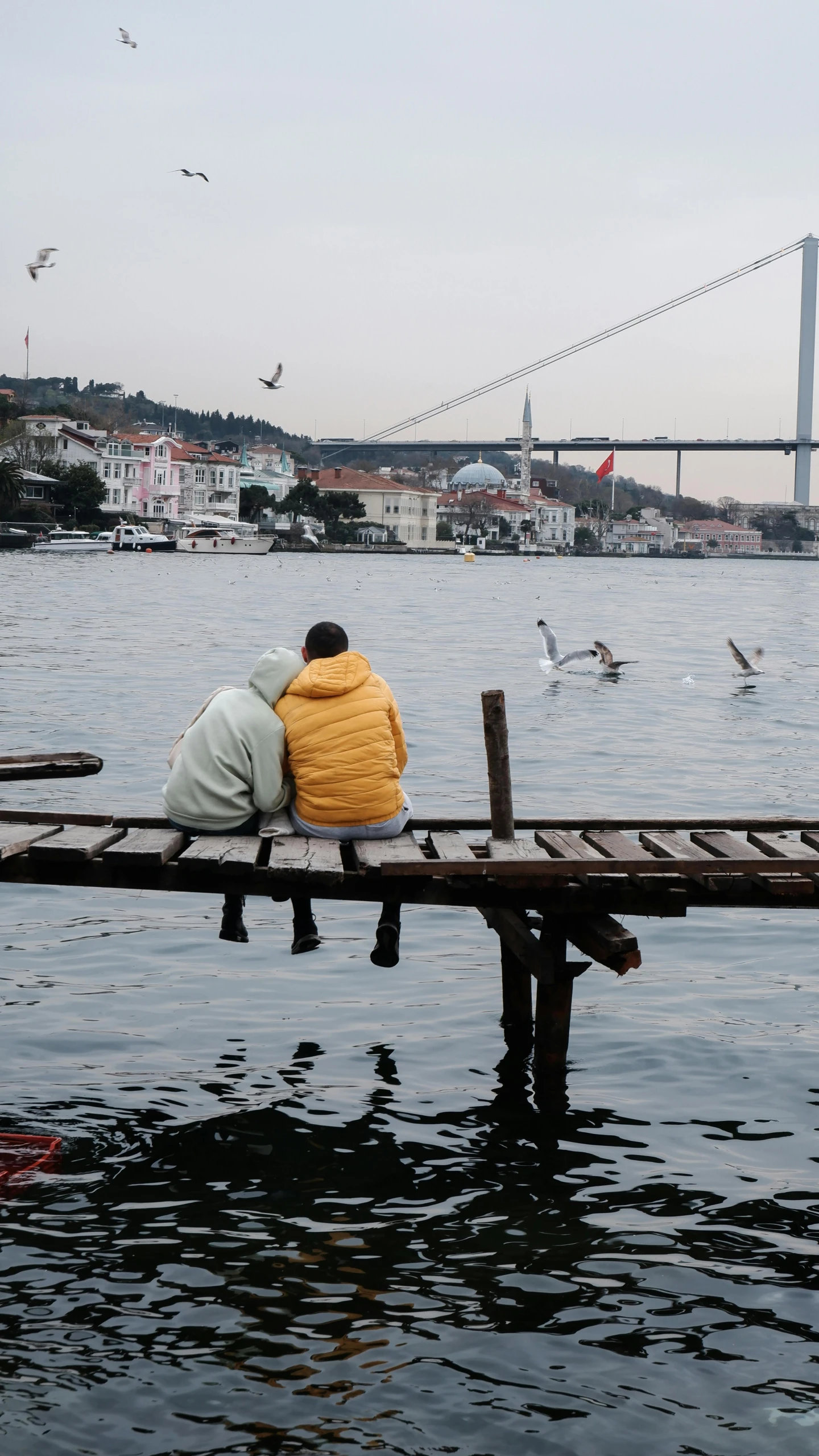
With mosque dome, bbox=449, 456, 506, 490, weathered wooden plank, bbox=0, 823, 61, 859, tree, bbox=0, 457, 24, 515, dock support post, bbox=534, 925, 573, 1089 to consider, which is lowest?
dock support post, bbox=534, 925, 573, 1089

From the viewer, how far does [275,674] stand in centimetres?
555

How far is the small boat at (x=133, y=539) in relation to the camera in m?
82.5

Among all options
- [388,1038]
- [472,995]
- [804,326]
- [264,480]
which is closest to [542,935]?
[388,1038]

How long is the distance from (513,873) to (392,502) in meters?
139

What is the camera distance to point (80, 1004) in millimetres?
6746

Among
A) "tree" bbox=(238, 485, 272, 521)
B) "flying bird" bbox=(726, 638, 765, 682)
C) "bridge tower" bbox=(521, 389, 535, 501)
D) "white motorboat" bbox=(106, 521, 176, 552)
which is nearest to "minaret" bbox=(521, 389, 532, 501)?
"bridge tower" bbox=(521, 389, 535, 501)

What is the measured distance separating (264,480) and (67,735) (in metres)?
135

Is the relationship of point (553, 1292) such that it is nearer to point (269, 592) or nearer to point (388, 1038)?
point (388, 1038)

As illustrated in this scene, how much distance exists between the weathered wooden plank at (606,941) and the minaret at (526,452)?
14767 cm

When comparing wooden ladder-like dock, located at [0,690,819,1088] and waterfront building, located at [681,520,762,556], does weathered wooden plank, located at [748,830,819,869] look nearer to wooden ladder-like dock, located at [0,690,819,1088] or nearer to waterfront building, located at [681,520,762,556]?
wooden ladder-like dock, located at [0,690,819,1088]

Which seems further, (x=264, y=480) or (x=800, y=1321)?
(x=264, y=480)

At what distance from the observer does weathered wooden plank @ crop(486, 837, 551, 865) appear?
5109 mm

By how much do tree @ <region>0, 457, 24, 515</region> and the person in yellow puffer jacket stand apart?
72909mm

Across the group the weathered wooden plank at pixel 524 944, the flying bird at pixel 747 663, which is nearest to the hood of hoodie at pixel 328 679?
the weathered wooden plank at pixel 524 944
